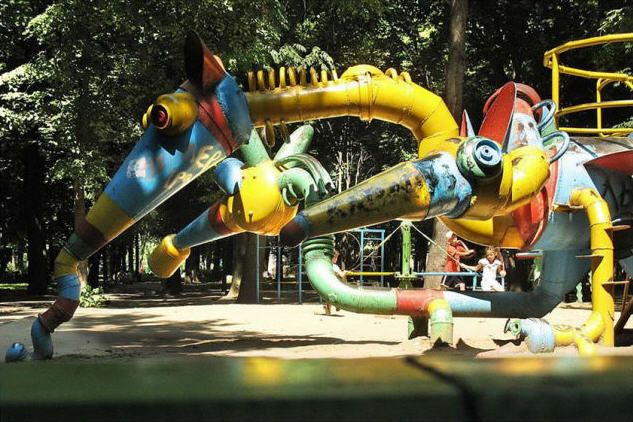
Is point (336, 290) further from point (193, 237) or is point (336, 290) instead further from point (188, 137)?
point (188, 137)

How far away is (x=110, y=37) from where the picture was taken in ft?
54.2

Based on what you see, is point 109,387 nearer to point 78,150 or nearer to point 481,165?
point 481,165

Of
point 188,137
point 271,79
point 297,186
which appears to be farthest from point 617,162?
point 188,137

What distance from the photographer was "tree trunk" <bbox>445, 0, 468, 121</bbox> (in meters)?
14.8

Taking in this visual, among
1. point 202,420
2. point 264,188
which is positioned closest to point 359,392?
point 202,420

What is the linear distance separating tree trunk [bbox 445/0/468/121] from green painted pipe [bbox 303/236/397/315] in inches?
291

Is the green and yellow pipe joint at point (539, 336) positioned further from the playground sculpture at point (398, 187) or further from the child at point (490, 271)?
the child at point (490, 271)

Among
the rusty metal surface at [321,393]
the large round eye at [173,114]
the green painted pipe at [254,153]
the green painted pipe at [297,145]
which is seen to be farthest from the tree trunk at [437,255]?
the rusty metal surface at [321,393]

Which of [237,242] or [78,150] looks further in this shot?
[237,242]

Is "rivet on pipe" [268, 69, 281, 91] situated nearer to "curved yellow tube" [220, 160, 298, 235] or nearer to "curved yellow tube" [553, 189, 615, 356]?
"curved yellow tube" [220, 160, 298, 235]

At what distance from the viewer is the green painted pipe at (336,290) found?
770 cm

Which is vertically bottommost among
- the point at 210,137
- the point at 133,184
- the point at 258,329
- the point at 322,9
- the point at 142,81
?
the point at 258,329

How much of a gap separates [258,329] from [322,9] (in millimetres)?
11843

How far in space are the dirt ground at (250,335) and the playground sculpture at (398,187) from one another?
69cm
